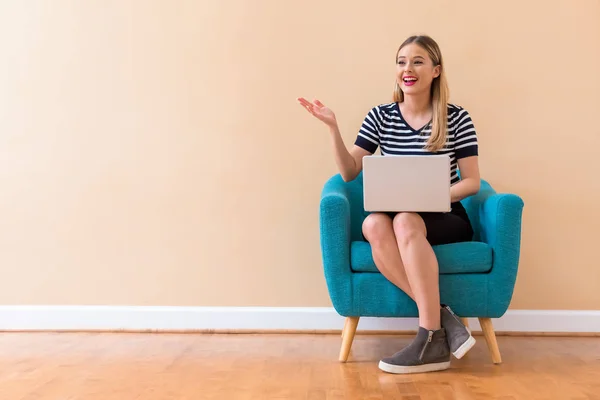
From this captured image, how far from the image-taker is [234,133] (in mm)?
3146

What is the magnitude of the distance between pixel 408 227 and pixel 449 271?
0.21 meters

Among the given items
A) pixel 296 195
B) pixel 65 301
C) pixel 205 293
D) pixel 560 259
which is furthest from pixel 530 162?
pixel 65 301

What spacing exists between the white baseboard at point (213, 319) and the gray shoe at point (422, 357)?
0.66 meters

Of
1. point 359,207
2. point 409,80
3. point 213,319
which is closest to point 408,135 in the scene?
point 409,80

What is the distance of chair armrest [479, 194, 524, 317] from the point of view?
247cm

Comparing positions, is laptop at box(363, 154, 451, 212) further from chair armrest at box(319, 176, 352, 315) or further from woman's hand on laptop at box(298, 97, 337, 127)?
woman's hand on laptop at box(298, 97, 337, 127)

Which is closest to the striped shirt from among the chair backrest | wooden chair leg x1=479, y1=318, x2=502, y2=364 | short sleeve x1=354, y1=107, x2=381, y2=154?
short sleeve x1=354, y1=107, x2=381, y2=154

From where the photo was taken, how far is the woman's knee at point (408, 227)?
2451mm

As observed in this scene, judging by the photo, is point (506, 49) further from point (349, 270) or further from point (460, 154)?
point (349, 270)

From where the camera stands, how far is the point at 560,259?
122 inches

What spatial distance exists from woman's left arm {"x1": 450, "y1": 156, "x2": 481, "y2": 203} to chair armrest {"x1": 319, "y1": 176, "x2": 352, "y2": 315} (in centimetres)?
41

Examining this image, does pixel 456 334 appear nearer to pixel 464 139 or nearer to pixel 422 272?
pixel 422 272

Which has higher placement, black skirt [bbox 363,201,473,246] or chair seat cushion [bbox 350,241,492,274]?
black skirt [bbox 363,201,473,246]

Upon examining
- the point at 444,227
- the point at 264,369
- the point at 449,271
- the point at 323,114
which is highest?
the point at 323,114
